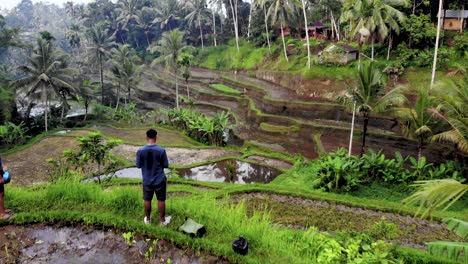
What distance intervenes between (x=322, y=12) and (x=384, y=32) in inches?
830

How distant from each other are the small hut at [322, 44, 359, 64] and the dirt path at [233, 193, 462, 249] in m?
23.0

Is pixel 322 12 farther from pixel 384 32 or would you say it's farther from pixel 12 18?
pixel 12 18

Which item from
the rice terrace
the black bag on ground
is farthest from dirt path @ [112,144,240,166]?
the black bag on ground

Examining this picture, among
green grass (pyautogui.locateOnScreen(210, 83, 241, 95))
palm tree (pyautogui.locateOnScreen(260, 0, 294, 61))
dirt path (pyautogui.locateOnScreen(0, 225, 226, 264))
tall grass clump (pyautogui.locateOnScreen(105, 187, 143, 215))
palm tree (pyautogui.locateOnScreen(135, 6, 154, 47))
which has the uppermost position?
palm tree (pyautogui.locateOnScreen(135, 6, 154, 47))

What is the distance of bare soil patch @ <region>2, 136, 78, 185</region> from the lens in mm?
15992

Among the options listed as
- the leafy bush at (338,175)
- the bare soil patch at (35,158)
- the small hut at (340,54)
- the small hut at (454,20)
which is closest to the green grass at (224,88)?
the small hut at (340,54)

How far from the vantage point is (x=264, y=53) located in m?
44.3

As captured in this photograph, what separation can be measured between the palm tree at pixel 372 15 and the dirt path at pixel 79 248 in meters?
24.4

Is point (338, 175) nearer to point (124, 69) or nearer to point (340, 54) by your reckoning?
point (340, 54)

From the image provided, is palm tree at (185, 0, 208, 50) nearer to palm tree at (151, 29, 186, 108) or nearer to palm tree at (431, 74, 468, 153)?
palm tree at (151, 29, 186, 108)

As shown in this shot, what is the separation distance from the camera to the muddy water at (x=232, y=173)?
15.9 meters

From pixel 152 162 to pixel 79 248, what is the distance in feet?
6.29

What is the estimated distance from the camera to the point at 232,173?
53.3 feet

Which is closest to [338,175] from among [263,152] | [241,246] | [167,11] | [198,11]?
[263,152]
